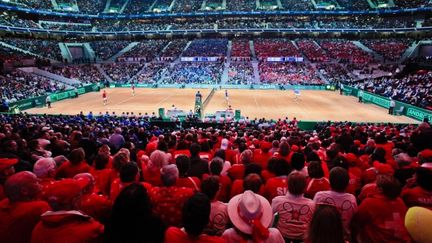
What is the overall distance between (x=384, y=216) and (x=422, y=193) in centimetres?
102

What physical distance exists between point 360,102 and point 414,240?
132 feet

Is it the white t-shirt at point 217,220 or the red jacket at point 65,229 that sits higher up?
the red jacket at point 65,229

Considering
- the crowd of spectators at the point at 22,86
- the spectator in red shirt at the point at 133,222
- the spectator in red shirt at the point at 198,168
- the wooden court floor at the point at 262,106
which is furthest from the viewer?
the crowd of spectators at the point at 22,86

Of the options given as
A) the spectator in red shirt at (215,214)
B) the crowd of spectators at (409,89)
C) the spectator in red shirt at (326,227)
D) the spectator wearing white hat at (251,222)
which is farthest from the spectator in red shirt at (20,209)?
the crowd of spectators at (409,89)

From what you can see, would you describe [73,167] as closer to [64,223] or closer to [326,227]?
[64,223]

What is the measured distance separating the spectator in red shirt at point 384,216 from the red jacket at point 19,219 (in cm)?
417

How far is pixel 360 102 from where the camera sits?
130ft

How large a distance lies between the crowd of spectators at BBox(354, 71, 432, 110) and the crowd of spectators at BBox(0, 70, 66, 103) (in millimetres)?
43433

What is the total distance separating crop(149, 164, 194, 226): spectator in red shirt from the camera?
439cm

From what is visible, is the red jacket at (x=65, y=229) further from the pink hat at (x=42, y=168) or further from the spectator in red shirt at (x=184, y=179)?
the pink hat at (x=42, y=168)

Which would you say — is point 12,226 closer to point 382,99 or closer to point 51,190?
point 51,190

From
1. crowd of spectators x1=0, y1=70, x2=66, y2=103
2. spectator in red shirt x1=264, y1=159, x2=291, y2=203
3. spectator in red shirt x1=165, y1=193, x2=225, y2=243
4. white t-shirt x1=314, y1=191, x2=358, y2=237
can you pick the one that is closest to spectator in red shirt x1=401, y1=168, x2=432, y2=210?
white t-shirt x1=314, y1=191, x2=358, y2=237

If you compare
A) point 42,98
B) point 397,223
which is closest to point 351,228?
point 397,223

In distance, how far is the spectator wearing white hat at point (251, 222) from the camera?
10.6ft
